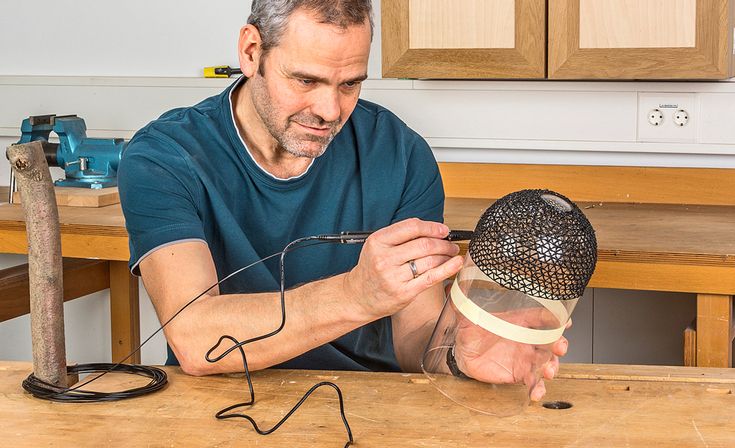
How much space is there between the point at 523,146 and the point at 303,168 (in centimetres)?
120

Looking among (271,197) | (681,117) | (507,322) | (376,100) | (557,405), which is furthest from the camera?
(376,100)

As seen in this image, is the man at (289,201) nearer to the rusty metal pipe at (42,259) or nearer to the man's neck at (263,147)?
the man's neck at (263,147)

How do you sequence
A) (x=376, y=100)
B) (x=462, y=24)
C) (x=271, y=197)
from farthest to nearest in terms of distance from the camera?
(x=376, y=100), (x=462, y=24), (x=271, y=197)

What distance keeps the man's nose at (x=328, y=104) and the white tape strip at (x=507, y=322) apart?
18.9 inches

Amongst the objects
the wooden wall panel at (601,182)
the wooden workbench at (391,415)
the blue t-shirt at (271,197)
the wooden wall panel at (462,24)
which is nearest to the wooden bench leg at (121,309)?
the wooden wall panel at (601,182)

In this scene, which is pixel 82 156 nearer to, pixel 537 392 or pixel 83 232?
pixel 83 232

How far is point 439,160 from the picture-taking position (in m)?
2.82

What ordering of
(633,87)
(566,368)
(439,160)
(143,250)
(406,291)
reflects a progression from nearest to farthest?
1. (406,291)
2. (566,368)
3. (143,250)
4. (633,87)
5. (439,160)

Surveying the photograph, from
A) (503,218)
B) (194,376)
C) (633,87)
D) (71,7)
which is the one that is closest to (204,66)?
(71,7)

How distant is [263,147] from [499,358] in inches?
26.2

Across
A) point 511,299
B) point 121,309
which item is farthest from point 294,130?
point 121,309

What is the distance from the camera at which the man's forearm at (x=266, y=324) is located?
3.98 ft

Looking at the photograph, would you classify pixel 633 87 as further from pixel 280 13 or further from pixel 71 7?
pixel 71 7

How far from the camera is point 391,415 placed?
1.12 meters
